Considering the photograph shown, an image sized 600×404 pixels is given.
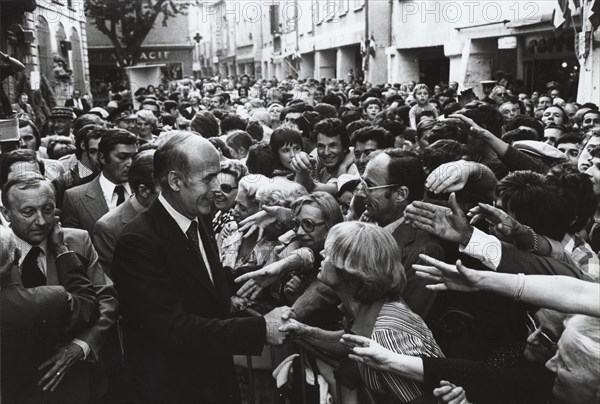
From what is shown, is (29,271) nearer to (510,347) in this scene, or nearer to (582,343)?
(510,347)

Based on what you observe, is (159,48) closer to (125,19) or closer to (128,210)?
(125,19)

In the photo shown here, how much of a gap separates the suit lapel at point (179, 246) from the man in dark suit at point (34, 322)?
19.8 inches

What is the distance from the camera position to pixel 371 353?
98.9 inches

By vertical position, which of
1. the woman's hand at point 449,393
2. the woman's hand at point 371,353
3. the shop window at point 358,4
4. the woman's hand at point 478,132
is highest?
the shop window at point 358,4

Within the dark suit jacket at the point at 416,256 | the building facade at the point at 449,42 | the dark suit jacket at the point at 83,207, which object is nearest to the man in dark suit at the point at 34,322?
the dark suit jacket at the point at 416,256

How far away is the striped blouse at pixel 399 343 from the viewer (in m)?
2.61

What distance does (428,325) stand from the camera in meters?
3.02

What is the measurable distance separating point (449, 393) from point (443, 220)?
77 cm

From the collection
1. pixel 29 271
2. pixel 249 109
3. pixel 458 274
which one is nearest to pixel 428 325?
pixel 458 274

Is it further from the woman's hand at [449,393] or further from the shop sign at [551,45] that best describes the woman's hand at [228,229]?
the shop sign at [551,45]

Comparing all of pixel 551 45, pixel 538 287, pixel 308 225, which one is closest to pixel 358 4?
pixel 551 45

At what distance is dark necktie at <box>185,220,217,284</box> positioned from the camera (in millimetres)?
2959

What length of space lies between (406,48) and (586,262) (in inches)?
799

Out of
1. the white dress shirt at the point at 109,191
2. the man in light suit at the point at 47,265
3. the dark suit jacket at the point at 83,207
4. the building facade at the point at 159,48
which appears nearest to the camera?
the man in light suit at the point at 47,265
